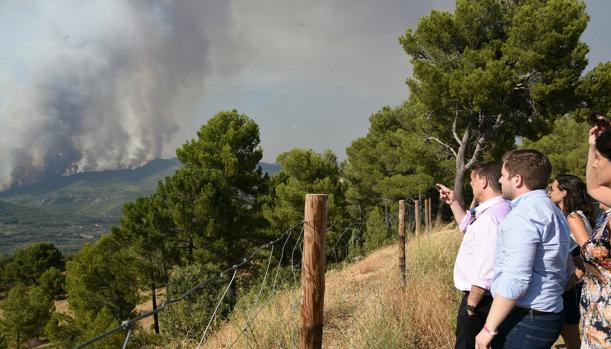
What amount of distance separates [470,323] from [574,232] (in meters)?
0.99

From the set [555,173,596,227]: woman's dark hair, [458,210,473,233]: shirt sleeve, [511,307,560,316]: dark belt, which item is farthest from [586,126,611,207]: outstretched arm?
[555,173,596,227]: woman's dark hair

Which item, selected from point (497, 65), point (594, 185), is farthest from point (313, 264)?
point (497, 65)

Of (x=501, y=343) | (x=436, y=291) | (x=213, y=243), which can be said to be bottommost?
(x=213, y=243)

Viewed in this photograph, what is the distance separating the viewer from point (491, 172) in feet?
7.14

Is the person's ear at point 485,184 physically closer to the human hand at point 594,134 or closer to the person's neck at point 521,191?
the person's neck at point 521,191

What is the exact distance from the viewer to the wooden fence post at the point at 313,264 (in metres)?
2.02

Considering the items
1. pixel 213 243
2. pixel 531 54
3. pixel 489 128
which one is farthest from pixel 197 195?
pixel 531 54

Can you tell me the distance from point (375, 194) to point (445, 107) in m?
12.9

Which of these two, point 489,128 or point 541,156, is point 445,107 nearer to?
point 489,128

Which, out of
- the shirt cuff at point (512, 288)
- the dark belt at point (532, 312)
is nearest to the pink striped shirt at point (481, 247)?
the dark belt at point (532, 312)

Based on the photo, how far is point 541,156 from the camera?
1.81 metres

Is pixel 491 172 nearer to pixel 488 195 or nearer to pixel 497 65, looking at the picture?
pixel 488 195

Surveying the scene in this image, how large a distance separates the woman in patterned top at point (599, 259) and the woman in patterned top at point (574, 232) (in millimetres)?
582

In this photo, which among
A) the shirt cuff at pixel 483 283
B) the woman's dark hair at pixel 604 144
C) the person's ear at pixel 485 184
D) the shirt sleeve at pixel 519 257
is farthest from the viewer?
the person's ear at pixel 485 184
